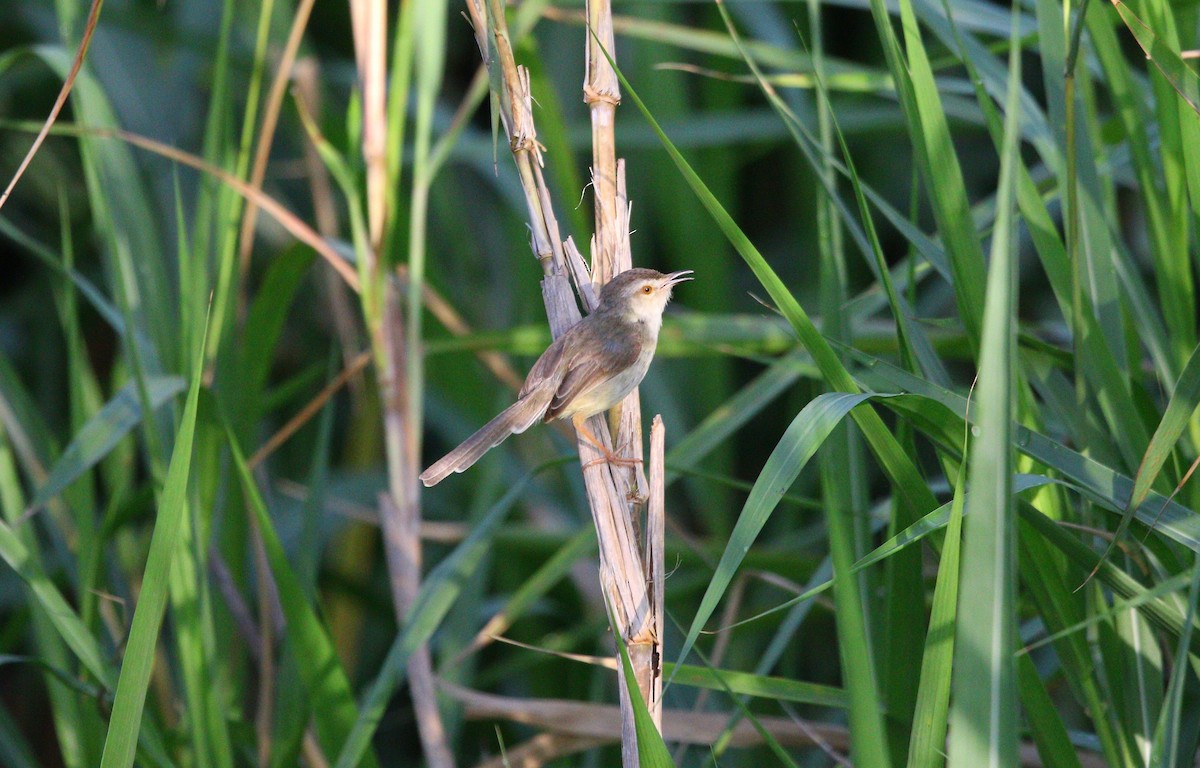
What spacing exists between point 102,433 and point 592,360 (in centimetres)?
99

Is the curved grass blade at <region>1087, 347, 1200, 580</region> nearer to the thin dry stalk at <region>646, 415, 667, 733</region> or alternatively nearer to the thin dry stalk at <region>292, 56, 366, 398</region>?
the thin dry stalk at <region>646, 415, 667, 733</region>

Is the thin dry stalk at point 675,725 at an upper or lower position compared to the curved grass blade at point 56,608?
lower

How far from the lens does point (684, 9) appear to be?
4.28 m

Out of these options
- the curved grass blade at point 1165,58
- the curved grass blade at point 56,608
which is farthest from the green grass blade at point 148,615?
the curved grass blade at point 1165,58

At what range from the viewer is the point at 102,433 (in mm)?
2053

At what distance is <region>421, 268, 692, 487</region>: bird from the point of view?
5.82ft

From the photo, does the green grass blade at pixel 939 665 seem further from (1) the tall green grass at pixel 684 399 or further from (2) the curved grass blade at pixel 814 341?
(2) the curved grass blade at pixel 814 341

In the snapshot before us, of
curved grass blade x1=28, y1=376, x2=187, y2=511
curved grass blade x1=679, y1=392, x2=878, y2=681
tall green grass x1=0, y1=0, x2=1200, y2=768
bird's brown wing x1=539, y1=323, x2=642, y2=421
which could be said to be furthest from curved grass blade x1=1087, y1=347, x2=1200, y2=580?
curved grass blade x1=28, y1=376, x2=187, y2=511

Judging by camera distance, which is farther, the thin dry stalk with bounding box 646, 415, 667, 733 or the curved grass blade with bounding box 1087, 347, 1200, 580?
the thin dry stalk with bounding box 646, 415, 667, 733

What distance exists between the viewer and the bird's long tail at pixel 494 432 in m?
1.76

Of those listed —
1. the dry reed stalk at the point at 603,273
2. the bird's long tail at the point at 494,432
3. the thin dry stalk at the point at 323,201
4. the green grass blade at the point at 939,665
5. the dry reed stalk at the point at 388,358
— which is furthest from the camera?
the thin dry stalk at the point at 323,201

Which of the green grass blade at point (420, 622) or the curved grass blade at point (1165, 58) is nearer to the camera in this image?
the curved grass blade at point (1165, 58)

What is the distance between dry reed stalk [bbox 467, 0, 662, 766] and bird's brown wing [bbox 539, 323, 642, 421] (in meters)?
0.07

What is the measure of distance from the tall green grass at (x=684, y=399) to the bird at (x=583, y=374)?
199 millimetres
